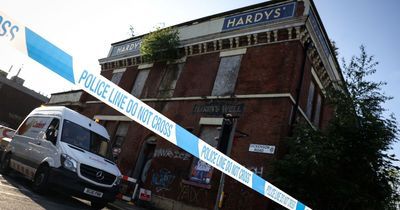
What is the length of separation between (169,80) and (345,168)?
33.2 feet

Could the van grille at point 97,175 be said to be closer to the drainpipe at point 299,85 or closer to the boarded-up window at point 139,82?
the drainpipe at point 299,85

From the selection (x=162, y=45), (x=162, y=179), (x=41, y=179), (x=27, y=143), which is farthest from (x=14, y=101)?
(x=41, y=179)

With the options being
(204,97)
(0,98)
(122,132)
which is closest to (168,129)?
(204,97)

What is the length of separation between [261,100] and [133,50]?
11262 millimetres

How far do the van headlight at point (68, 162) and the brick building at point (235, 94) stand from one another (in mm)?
4912

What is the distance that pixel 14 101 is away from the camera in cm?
4650

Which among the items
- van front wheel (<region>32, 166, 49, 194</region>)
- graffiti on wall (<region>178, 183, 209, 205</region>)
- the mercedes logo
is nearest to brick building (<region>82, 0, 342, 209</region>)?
graffiti on wall (<region>178, 183, 209, 205</region>)

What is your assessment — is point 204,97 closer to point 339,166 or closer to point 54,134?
point 339,166

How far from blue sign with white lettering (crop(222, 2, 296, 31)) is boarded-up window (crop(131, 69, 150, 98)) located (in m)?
6.07

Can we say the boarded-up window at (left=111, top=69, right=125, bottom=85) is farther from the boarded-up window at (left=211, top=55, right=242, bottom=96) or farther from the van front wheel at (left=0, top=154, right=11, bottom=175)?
the van front wheel at (left=0, top=154, right=11, bottom=175)

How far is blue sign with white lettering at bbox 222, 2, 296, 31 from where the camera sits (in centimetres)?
1354

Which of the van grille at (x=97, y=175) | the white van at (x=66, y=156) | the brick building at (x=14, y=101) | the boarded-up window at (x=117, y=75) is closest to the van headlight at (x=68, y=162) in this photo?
the white van at (x=66, y=156)

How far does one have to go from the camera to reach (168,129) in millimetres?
4875

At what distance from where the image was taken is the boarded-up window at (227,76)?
1416cm
